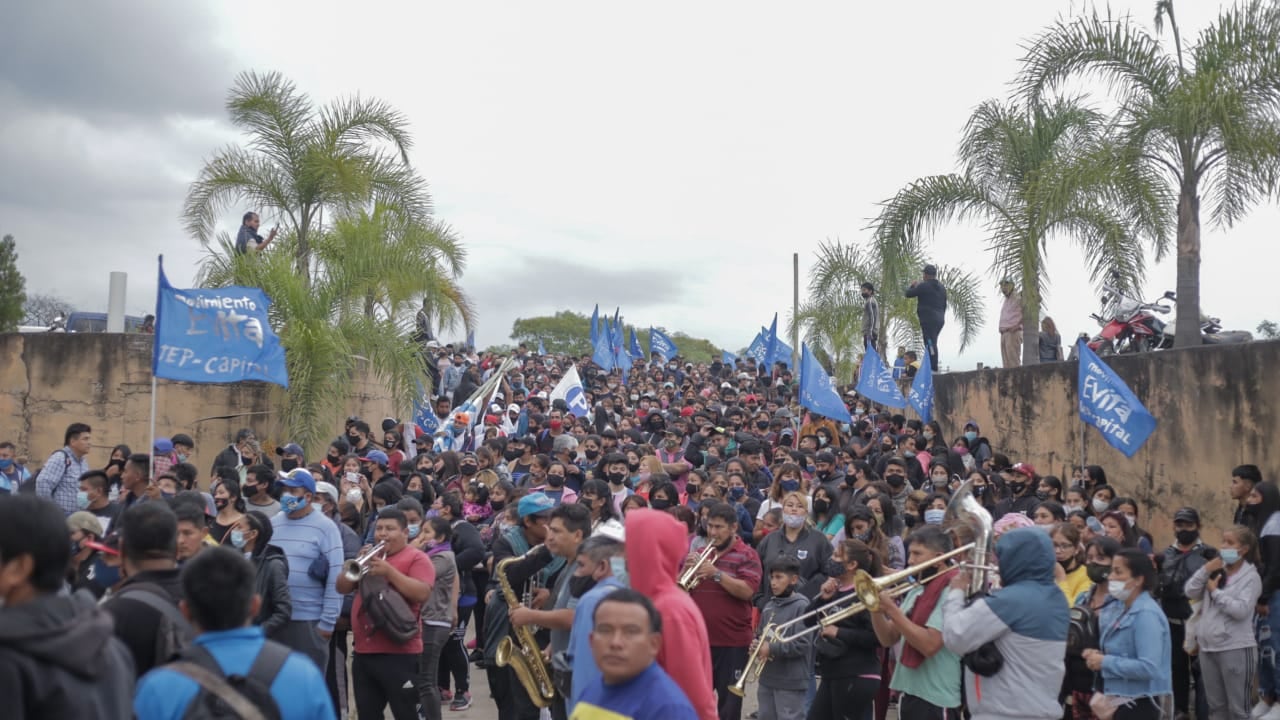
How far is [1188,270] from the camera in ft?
42.1

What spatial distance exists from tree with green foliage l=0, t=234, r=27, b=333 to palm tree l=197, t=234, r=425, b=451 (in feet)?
107

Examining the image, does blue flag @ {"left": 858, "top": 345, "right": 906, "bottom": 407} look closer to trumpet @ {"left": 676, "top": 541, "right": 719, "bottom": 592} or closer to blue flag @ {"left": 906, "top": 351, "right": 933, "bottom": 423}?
blue flag @ {"left": 906, "top": 351, "right": 933, "bottom": 423}

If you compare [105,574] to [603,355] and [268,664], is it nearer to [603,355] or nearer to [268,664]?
[268,664]

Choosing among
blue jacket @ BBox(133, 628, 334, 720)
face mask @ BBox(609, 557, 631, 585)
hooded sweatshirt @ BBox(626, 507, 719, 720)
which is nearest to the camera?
blue jacket @ BBox(133, 628, 334, 720)

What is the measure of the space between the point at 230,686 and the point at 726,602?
490cm

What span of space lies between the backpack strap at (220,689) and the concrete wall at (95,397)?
1199 centimetres

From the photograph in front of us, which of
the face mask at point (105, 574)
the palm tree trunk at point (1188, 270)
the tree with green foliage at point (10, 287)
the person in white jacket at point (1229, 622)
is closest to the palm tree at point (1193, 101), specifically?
the palm tree trunk at point (1188, 270)

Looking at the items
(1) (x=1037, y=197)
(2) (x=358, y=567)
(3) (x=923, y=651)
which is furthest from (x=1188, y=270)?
(2) (x=358, y=567)

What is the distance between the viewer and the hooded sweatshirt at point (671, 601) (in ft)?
14.3

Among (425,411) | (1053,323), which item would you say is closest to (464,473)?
(425,411)

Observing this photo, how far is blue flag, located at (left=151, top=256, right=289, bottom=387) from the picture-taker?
10.6 metres

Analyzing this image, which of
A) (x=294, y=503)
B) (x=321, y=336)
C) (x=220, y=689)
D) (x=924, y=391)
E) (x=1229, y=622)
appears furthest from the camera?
(x=924, y=391)

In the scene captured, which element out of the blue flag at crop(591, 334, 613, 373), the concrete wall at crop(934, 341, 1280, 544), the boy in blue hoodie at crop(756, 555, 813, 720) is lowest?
the boy in blue hoodie at crop(756, 555, 813, 720)

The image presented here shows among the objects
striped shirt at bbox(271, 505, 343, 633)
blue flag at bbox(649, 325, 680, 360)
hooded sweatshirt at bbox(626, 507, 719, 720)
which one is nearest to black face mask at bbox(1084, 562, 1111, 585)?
hooded sweatshirt at bbox(626, 507, 719, 720)
